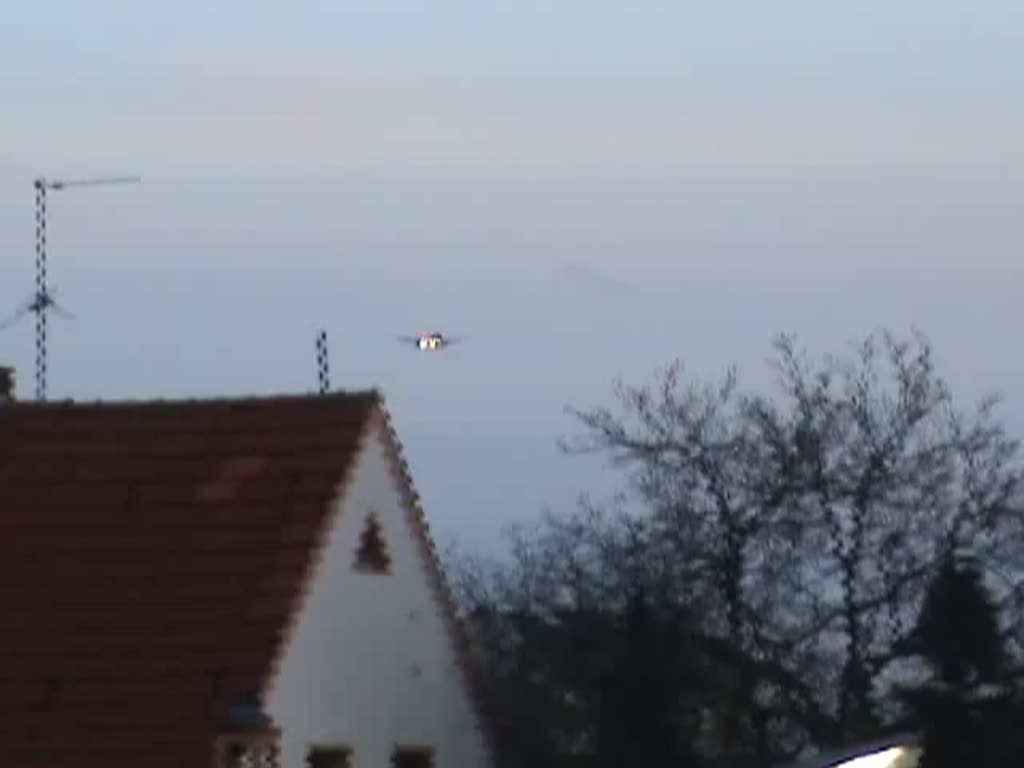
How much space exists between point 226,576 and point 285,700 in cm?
140

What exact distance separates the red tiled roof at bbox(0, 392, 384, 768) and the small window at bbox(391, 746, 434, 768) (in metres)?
2.81

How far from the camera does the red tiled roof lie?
119 feet

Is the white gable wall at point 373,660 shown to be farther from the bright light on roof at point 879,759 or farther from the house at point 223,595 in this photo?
the bright light on roof at point 879,759

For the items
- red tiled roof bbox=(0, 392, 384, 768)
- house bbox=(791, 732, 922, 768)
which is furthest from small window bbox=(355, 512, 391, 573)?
house bbox=(791, 732, 922, 768)

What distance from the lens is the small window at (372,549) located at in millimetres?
38781

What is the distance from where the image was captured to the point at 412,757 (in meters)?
39.8

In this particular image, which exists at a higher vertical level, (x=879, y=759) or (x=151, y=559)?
(x=151, y=559)

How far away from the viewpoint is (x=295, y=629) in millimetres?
37156

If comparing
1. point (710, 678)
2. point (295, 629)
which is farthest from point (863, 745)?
point (295, 629)

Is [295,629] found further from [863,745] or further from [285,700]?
[863,745]

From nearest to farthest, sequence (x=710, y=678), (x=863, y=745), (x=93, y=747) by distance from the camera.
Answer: (x=93, y=747)
(x=863, y=745)
(x=710, y=678)

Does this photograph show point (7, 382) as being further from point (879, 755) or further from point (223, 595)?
point (879, 755)

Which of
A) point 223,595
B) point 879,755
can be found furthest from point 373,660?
point 879,755

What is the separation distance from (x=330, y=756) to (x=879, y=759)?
578 cm
